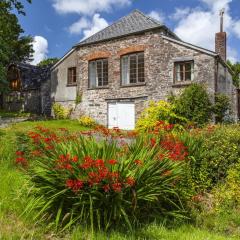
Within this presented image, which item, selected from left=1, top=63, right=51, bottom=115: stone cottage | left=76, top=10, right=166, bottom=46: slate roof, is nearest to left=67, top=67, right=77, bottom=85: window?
left=76, top=10, right=166, bottom=46: slate roof

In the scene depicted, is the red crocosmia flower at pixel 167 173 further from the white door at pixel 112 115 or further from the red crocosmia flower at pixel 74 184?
the white door at pixel 112 115

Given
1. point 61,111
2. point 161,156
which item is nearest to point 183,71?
point 61,111

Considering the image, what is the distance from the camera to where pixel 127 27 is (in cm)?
2475

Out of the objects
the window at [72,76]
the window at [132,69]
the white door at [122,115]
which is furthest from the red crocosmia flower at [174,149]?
the window at [72,76]

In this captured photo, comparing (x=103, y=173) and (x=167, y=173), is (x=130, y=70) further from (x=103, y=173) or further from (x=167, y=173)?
(x=103, y=173)

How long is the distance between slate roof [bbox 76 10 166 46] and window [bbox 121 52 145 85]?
1.57m

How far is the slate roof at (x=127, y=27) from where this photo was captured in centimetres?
2344

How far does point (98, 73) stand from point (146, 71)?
4133mm

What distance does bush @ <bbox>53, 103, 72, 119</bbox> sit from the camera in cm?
2725

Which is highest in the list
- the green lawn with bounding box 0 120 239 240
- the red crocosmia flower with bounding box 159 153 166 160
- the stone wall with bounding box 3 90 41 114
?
the stone wall with bounding box 3 90 41 114

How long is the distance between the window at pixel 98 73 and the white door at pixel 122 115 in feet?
6.24

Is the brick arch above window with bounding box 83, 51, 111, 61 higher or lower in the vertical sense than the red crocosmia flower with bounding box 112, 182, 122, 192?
higher

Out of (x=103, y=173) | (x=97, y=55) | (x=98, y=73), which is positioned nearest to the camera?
(x=103, y=173)

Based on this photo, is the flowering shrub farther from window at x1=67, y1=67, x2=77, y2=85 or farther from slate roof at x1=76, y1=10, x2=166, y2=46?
window at x1=67, y1=67, x2=77, y2=85
